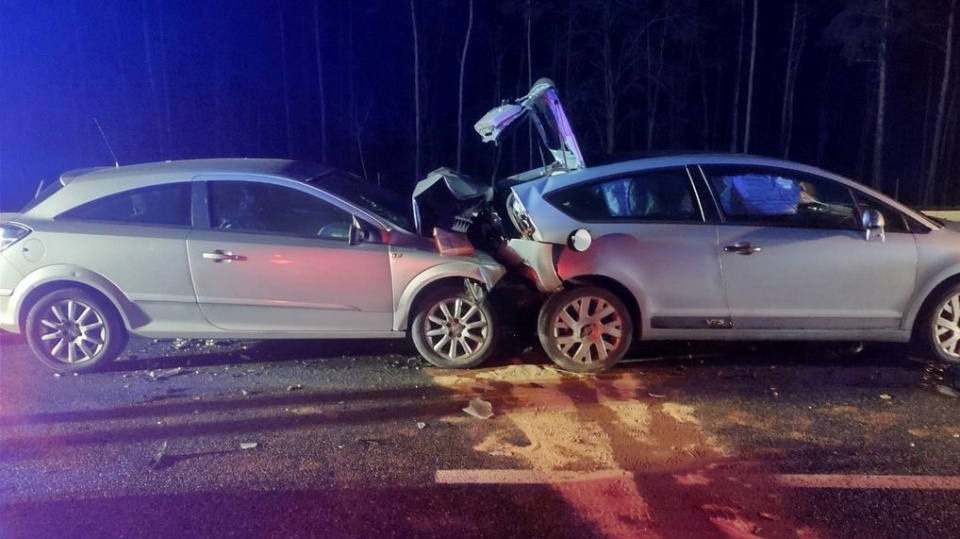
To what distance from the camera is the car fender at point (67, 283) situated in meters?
5.34

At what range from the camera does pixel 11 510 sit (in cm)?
354

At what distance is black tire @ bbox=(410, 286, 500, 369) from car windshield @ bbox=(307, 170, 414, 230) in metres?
0.66

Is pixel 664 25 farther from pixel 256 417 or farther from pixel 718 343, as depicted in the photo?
pixel 256 417

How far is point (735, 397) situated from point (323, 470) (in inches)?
109

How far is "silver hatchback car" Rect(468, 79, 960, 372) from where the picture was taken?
5289 millimetres

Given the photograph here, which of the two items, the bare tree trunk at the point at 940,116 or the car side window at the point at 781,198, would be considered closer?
the car side window at the point at 781,198

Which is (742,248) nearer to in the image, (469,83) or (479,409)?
(479,409)

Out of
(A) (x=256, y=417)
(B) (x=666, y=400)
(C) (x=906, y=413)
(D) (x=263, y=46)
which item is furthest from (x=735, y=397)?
(D) (x=263, y=46)

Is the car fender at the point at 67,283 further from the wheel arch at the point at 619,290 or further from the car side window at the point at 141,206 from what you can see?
the wheel arch at the point at 619,290

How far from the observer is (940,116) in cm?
1781

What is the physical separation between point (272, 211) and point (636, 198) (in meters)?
2.68

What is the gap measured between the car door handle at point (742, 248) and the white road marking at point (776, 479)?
6.10ft

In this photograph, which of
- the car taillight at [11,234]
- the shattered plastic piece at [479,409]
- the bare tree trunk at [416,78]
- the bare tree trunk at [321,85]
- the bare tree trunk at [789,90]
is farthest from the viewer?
the bare tree trunk at [321,85]

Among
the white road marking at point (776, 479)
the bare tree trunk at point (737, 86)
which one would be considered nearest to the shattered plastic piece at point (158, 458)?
the white road marking at point (776, 479)
